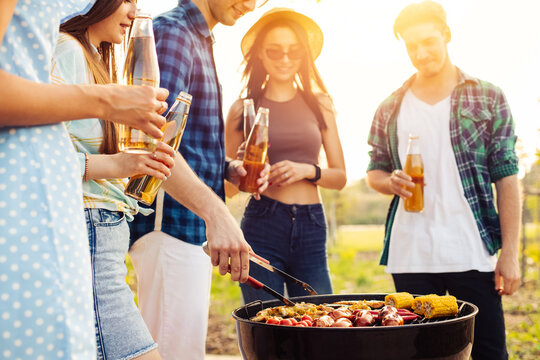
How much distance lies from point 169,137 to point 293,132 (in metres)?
1.29

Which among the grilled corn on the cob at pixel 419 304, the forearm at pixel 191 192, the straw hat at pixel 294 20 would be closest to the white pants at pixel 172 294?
the forearm at pixel 191 192

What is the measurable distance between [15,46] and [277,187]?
6.07 ft

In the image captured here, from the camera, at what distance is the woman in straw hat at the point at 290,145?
2.69 m

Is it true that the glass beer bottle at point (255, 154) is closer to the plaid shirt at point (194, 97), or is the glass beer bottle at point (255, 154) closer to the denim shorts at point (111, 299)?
the plaid shirt at point (194, 97)

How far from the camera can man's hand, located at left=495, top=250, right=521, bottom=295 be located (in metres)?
2.50

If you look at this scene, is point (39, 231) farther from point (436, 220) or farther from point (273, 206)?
point (436, 220)

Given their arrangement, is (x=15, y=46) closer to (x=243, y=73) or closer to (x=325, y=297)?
(x=325, y=297)

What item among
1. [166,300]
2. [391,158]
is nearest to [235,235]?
[166,300]

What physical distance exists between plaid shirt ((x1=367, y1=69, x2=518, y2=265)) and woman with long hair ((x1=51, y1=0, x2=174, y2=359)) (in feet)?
5.42

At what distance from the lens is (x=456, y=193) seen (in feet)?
8.72

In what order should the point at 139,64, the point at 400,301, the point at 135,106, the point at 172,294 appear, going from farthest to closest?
the point at 172,294
the point at 400,301
the point at 139,64
the point at 135,106

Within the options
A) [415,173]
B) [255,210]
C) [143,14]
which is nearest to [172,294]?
[255,210]

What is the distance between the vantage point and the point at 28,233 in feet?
3.10

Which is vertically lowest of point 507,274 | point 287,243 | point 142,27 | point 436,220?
point 507,274
